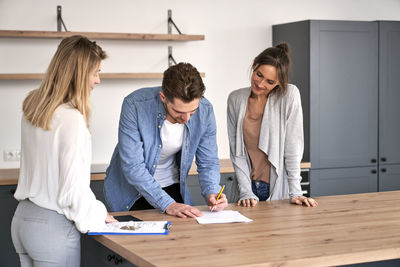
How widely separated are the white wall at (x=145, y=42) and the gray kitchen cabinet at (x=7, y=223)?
540mm

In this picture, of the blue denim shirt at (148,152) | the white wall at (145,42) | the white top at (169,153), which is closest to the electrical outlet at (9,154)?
the white wall at (145,42)

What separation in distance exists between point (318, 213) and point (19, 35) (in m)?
2.64

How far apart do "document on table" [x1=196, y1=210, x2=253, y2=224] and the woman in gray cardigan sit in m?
0.23

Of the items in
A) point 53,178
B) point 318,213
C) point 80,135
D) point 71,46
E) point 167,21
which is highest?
point 167,21

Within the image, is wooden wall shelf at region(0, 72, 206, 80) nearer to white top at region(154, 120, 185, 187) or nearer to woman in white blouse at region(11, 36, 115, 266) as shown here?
white top at region(154, 120, 185, 187)

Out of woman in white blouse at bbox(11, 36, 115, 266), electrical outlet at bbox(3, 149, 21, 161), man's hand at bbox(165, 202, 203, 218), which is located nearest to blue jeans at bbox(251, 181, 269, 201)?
man's hand at bbox(165, 202, 203, 218)

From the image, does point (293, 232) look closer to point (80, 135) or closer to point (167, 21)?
point (80, 135)

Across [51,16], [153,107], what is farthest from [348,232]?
[51,16]

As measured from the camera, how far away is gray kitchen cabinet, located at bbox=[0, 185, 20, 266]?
3.99 m

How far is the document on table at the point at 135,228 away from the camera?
2260mm

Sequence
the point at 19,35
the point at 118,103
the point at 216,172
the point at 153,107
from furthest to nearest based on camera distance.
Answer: the point at 118,103 → the point at 19,35 → the point at 216,172 → the point at 153,107

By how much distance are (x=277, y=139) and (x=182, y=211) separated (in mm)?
679

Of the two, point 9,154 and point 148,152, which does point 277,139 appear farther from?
point 9,154

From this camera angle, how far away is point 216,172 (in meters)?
2.88
